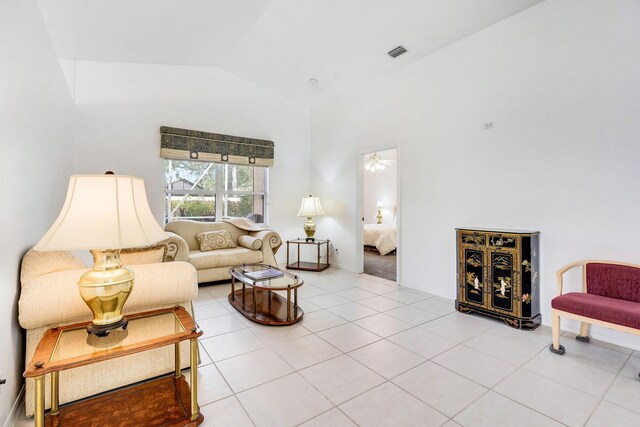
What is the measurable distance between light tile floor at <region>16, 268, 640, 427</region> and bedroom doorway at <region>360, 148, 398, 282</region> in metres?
2.20

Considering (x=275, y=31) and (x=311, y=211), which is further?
(x=311, y=211)

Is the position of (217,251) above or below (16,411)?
above

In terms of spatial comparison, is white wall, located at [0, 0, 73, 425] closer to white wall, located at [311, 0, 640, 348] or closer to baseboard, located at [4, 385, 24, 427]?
baseboard, located at [4, 385, 24, 427]

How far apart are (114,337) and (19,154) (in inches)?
45.3

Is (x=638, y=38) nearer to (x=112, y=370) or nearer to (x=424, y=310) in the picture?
(x=424, y=310)

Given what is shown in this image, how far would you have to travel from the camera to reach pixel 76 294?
5.40 ft

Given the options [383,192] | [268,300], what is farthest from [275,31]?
[383,192]

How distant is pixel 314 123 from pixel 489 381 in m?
5.07

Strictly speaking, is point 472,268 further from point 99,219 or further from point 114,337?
point 99,219

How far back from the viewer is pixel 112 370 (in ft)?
5.91

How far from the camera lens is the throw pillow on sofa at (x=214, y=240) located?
4516 mm

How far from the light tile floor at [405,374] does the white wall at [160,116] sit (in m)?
2.83

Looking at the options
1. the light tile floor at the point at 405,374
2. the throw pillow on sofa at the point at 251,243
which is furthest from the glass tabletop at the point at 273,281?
the throw pillow on sofa at the point at 251,243

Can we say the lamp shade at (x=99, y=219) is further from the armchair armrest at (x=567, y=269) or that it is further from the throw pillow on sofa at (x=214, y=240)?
the throw pillow on sofa at (x=214, y=240)
